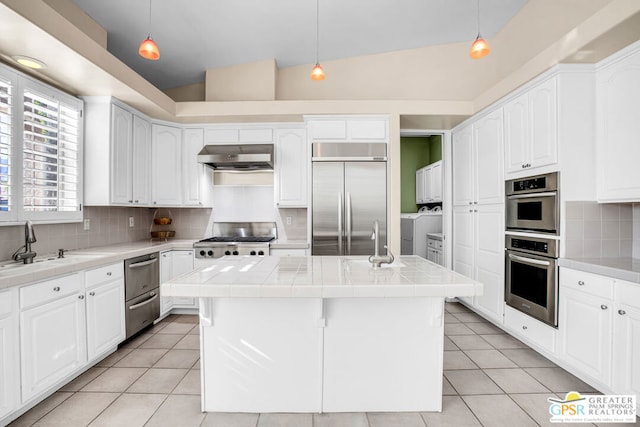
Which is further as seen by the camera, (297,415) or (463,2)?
(463,2)

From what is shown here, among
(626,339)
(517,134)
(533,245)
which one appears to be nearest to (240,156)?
(517,134)

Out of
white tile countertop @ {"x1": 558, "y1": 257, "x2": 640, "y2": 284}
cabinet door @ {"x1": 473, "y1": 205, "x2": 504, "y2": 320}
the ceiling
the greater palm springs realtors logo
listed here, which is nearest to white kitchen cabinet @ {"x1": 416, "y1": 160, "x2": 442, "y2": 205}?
cabinet door @ {"x1": 473, "y1": 205, "x2": 504, "y2": 320}

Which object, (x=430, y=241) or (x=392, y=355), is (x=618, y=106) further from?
(x=430, y=241)

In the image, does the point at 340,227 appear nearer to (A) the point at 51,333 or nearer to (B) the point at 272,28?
(B) the point at 272,28

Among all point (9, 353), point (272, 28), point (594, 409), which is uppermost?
point (272, 28)

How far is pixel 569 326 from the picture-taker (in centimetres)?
236

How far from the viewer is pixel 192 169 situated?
13.4ft

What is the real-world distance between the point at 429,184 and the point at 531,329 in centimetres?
343

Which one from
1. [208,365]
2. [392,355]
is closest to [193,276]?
[208,365]

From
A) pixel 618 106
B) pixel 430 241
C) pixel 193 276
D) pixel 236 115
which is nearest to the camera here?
pixel 193 276

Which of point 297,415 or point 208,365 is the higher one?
point 208,365

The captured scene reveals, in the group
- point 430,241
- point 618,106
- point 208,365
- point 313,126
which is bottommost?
point 208,365

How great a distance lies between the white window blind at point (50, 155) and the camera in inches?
96.1

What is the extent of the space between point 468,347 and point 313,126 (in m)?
2.96
